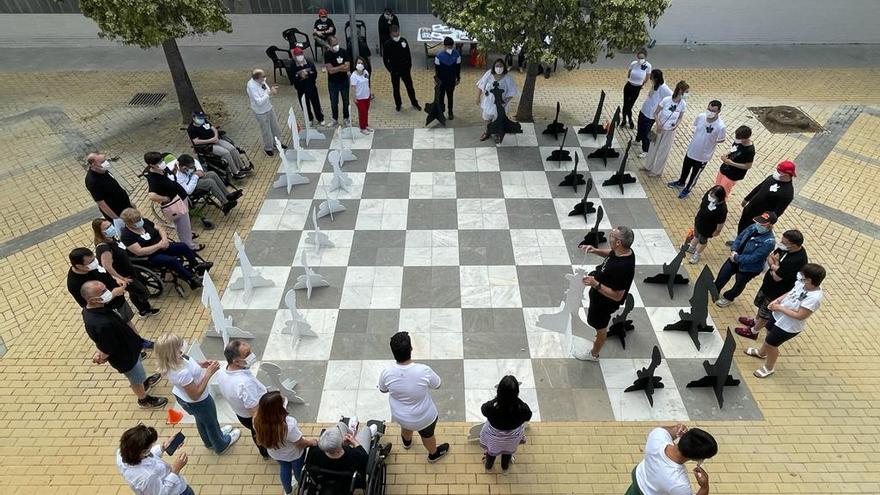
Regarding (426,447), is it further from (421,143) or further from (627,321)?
(421,143)

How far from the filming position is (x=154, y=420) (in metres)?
5.74

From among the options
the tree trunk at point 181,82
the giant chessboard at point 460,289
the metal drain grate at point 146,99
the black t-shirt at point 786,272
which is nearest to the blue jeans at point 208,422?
the giant chessboard at point 460,289

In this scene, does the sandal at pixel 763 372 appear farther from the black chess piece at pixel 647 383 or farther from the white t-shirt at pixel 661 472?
the white t-shirt at pixel 661 472

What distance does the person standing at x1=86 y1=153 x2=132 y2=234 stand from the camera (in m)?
6.98

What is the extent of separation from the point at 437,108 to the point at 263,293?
555cm

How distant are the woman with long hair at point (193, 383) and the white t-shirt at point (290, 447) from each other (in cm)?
94

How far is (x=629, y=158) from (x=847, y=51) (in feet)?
32.1

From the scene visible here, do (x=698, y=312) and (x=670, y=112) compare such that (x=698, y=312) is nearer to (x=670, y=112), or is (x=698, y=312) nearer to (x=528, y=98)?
(x=670, y=112)

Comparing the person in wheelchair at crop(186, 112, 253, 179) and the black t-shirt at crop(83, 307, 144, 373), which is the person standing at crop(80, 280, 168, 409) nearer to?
the black t-shirt at crop(83, 307, 144, 373)

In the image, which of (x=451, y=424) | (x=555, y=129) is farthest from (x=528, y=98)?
(x=451, y=424)

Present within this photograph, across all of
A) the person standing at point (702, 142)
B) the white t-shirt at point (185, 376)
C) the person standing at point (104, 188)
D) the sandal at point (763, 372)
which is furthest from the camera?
the person standing at point (702, 142)

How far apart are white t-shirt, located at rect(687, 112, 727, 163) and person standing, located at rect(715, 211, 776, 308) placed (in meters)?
2.17

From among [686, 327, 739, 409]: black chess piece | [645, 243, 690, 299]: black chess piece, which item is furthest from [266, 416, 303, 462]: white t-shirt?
[645, 243, 690, 299]: black chess piece

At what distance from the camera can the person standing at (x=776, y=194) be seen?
6703 millimetres
